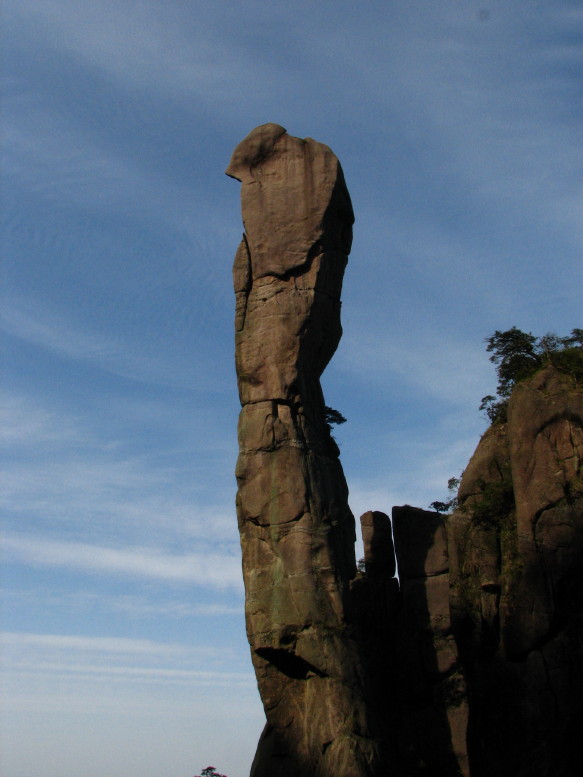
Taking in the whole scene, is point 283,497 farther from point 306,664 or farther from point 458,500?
point 458,500

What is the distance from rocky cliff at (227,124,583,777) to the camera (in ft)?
87.7

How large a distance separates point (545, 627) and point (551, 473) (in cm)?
443

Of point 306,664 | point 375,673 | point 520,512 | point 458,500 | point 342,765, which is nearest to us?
point 342,765

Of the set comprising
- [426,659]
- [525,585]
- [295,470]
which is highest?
[295,470]

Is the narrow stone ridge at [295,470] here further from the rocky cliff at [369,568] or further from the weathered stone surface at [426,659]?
the weathered stone surface at [426,659]

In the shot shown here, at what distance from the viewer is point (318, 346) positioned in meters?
30.1

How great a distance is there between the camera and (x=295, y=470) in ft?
92.8

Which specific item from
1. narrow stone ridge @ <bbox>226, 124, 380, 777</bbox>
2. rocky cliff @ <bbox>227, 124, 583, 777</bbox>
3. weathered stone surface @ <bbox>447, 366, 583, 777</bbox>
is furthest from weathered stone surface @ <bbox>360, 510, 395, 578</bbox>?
narrow stone ridge @ <bbox>226, 124, 380, 777</bbox>

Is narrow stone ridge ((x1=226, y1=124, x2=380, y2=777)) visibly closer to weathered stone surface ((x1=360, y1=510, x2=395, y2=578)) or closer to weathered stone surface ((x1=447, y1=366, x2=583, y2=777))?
weathered stone surface ((x1=360, y1=510, x2=395, y2=578))

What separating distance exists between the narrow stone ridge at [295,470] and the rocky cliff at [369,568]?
0.05 meters

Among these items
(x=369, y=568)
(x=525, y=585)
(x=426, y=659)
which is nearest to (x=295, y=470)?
(x=369, y=568)

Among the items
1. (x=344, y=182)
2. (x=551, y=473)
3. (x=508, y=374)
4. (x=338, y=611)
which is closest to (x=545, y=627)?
(x=551, y=473)

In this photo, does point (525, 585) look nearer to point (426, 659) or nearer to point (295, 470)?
point (426, 659)

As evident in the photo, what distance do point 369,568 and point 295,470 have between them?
4.65 meters
